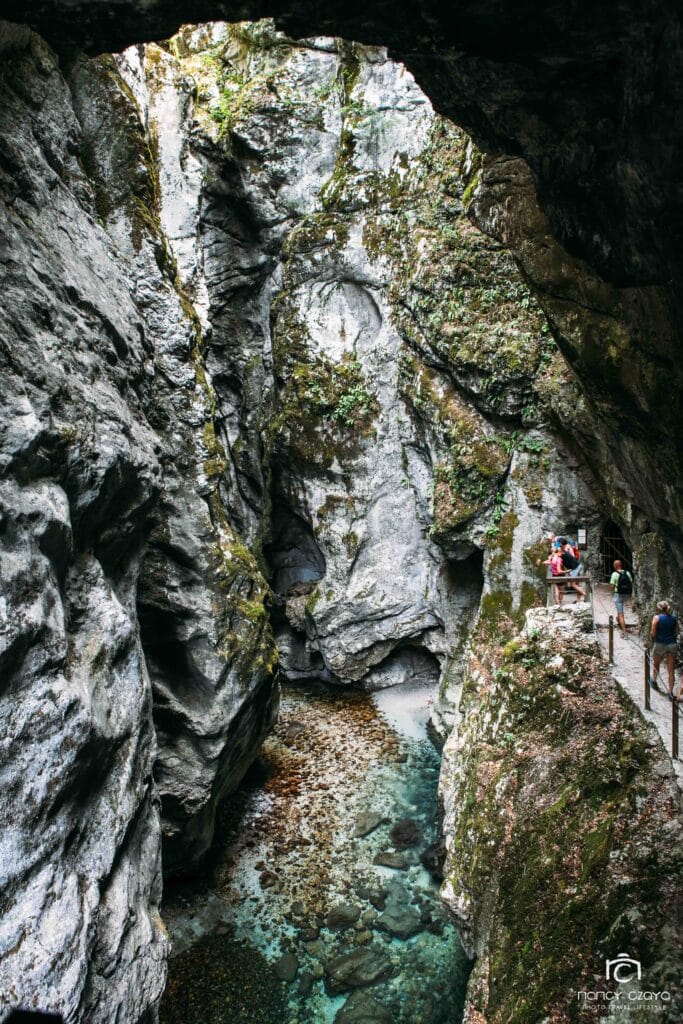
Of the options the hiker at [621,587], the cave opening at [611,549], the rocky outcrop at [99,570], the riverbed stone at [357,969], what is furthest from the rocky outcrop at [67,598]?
the cave opening at [611,549]

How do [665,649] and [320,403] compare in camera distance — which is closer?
[665,649]

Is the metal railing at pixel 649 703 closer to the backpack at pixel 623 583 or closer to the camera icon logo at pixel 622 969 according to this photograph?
the backpack at pixel 623 583

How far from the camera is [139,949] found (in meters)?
7.06

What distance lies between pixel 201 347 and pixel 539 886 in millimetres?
12300

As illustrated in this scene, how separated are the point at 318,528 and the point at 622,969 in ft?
47.9

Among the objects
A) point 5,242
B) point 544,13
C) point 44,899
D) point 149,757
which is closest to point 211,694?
point 149,757

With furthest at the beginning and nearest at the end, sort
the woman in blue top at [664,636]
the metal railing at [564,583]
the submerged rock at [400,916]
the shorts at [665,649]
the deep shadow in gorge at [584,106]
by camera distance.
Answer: the submerged rock at [400,916]
the metal railing at [564,583]
the shorts at [665,649]
the woman in blue top at [664,636]
the deep shadow in gorge at [584,106]

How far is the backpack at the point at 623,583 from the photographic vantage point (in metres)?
11.1

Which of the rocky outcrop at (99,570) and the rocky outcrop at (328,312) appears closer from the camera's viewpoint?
the rocky outcrop at (99,570)

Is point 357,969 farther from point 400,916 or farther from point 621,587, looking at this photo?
point 621,587

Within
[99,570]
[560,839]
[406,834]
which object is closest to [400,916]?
[406,834]

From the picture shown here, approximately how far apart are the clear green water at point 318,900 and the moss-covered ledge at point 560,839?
240 centimetres

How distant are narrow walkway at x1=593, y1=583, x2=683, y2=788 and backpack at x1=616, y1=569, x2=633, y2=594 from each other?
0.70 m

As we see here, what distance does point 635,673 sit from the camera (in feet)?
31.0
